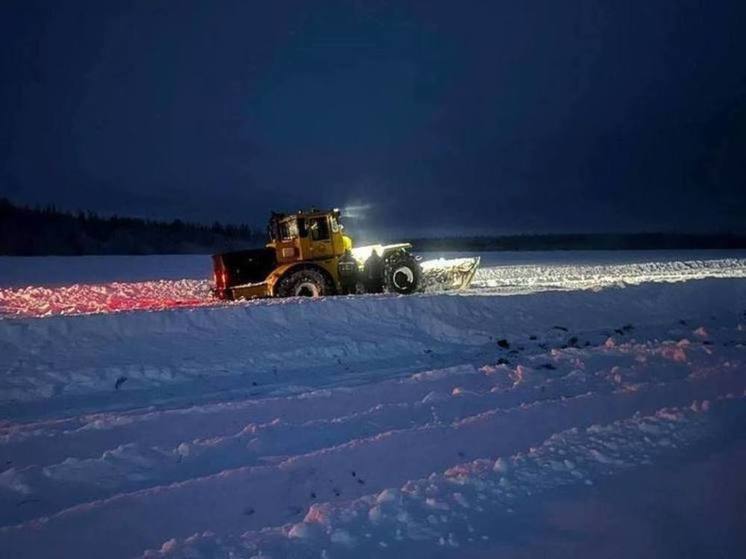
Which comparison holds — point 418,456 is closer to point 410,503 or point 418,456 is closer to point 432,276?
point 410,503

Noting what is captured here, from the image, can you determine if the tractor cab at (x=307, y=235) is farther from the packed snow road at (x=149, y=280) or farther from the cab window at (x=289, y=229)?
the packed snow road at (x=149, y=280)

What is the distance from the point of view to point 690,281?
14.9 meters

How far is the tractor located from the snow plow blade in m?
0.62

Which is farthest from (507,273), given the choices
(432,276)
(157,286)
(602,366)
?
(602,366)

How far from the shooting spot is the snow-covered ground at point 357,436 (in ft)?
13.7

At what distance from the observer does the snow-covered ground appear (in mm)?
4168

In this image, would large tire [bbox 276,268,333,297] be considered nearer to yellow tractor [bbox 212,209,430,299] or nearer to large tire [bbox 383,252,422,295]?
yellow tractor [bbox 212,209,430,299]

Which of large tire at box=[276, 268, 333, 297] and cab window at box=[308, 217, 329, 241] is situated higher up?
cab window at box=[308, 217, 329, 241]

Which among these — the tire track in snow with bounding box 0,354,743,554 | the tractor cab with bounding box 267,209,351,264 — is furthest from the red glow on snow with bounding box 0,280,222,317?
the tire track in snow with bounding box 0,354,743,554

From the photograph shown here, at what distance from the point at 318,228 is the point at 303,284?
63.7 inches

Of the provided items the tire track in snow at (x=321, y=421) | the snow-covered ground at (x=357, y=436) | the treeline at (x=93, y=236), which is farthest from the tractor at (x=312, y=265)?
the treeline at (x=93, y=236)

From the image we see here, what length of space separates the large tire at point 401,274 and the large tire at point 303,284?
1.73 metres

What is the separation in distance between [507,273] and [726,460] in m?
22.3

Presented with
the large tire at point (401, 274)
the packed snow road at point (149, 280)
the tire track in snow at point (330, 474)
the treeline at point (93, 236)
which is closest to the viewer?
the tire track in snow at point (330, 474)
